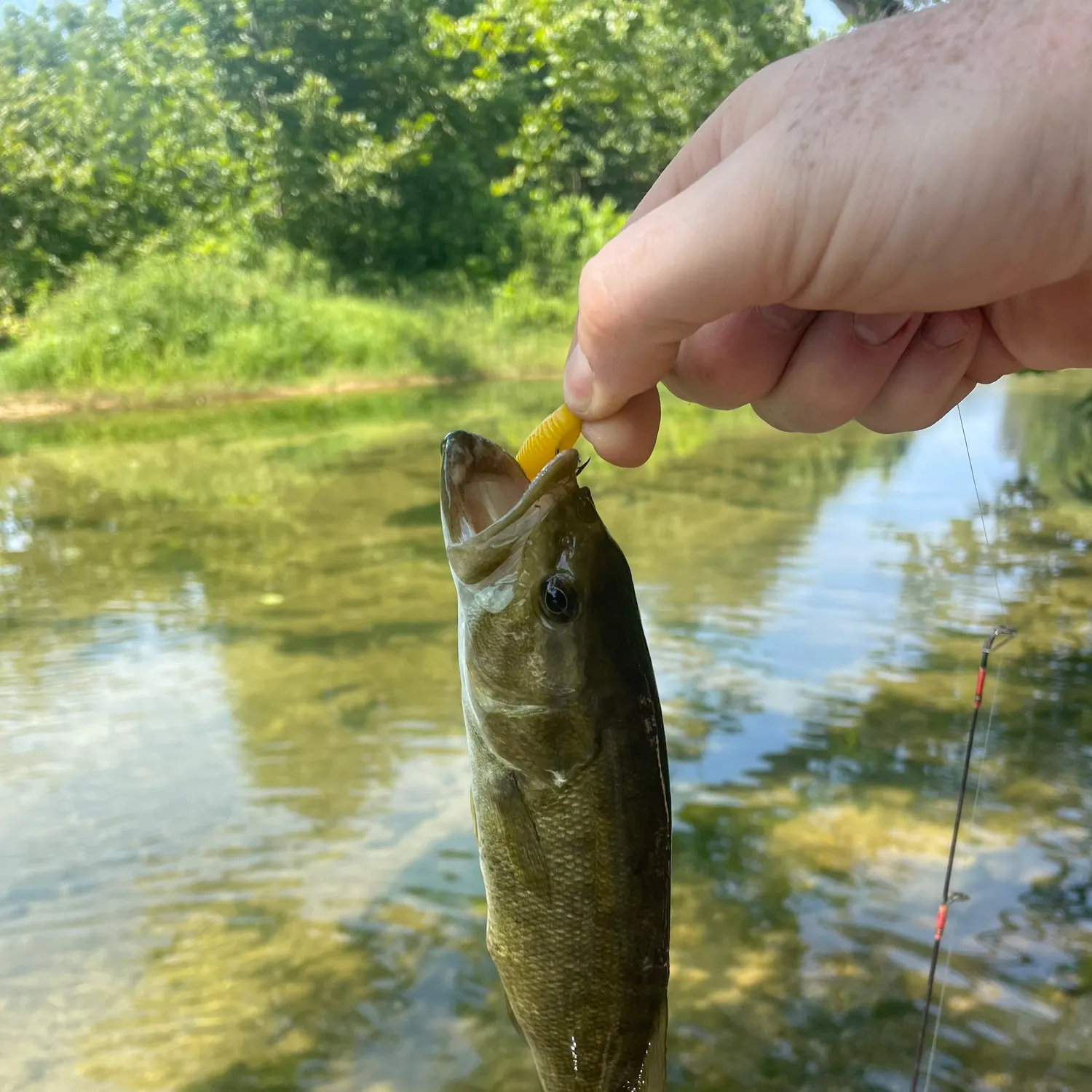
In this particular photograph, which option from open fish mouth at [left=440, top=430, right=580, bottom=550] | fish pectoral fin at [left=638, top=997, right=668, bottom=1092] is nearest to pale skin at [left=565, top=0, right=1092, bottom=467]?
open fish mouth at [left=440, top=430, right=580, bottom=550]

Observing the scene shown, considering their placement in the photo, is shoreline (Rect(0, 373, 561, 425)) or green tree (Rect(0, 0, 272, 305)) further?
green tree (Rect(0, 0, 272, 305))

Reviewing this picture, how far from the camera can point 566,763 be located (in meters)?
1.51

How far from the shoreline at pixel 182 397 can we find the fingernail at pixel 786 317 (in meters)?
14.3

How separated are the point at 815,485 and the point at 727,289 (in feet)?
29.1

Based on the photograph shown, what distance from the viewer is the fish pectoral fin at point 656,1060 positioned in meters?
1.55

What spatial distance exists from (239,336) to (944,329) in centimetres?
1577

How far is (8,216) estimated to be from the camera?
722 inches

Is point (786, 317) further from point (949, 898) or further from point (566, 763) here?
point (949, 898)

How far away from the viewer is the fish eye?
1504mm

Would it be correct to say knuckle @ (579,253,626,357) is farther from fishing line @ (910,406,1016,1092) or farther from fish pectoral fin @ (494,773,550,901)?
fishing line @ (910,406,1016,1092)

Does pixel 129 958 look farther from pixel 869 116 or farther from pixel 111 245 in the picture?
pixel 111 245

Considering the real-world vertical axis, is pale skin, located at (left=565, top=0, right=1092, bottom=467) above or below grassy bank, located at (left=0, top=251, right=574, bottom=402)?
below

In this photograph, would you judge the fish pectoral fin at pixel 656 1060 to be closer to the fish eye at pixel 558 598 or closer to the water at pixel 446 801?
the fish eye at pixel 558 598

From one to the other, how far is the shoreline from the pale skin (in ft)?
47.5
